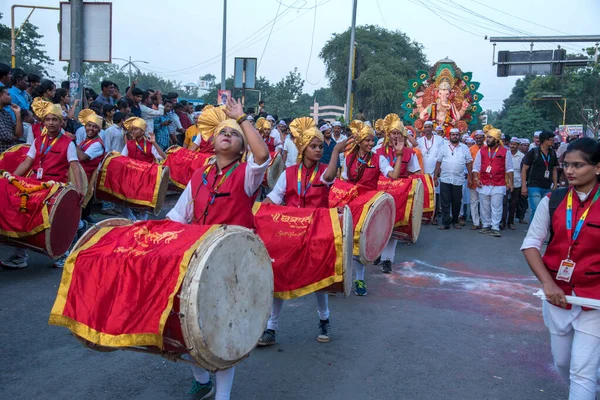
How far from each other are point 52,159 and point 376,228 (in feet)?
13.0

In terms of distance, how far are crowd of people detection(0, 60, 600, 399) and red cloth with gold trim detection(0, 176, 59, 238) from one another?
14.2 inches

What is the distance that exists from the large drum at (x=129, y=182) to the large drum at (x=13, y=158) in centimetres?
135

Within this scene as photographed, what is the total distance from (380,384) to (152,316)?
2.13 m

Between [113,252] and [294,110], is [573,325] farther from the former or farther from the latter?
[294,110]

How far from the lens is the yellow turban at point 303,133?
5.64 meters

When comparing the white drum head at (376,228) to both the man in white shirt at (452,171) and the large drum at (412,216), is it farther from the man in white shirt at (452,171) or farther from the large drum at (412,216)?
the man in white shirt at (452,171)

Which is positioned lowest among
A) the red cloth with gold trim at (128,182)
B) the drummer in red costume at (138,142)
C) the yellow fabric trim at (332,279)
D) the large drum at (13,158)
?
the yellow fabric trim at (332,279)

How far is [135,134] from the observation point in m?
9.47

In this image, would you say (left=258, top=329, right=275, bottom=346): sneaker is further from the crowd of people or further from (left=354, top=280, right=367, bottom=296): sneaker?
(left=354, top=280, right=367, bottom=296): sneaker

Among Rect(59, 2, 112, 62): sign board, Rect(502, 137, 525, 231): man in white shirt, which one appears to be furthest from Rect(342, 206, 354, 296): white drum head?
Rect(502, 137, 525, 231): man in white shirt

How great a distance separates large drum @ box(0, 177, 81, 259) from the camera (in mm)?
6496

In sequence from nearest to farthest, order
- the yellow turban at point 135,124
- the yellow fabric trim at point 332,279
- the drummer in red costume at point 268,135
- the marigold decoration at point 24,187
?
the yellow fabric trim at point 332,279 < the marigold decoration at point 24,187 < the yellow turban at point 135,124 < the drummer in red costume at point 268,135

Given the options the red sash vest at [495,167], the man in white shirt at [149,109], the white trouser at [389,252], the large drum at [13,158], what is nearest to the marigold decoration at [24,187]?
the large drum at [13,158]

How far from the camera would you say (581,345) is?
346 centimetres
